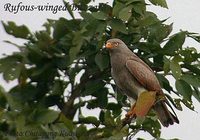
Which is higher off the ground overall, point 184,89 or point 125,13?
point 125,13

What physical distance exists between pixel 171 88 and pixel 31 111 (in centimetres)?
136

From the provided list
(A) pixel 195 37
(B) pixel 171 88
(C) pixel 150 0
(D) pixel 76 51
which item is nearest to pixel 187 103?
(B) pixel 171 88

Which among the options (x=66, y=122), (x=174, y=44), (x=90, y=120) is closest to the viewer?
(x=66, y=122)

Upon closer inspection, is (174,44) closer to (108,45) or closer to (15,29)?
(108,45)

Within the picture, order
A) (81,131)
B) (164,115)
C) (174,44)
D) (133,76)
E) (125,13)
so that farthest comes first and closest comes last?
(133,76)
(164,115)
(174,44)
(125,13)
(81,131)

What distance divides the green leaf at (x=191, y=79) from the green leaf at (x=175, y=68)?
8cm

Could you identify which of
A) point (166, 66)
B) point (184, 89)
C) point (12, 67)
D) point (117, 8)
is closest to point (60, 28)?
point (12, 67)

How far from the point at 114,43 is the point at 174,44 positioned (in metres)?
0.49

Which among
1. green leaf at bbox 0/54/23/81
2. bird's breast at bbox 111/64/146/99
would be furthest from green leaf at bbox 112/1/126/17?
green leaf at bbox 0/54/23/81

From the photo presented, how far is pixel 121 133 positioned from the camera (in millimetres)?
3834

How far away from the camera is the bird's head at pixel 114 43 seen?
4327mm

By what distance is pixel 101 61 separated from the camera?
408 cm

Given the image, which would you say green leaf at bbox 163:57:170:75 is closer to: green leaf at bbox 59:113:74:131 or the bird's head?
the bird's head

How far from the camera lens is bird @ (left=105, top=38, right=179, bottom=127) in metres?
4.50
